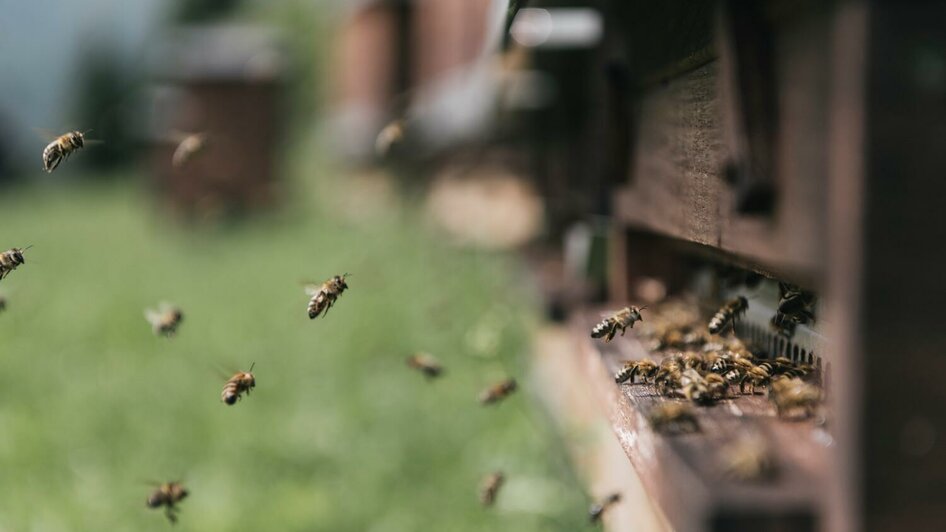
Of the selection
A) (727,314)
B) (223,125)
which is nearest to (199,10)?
(223,125)

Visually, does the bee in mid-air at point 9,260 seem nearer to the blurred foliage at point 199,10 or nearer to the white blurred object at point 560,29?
the white blurred object at point 560,29

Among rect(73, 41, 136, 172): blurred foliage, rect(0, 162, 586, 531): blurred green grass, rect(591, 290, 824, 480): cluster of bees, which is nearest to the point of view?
rect(591, 290, 824, 480): cluster of bees

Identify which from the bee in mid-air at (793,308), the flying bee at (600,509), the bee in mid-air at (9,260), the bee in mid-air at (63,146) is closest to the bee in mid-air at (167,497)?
the bee in mid-air at (9,260)

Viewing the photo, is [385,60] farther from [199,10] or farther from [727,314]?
[199,10]

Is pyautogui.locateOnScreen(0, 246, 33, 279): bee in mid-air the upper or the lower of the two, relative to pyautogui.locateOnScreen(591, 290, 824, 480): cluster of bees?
upper

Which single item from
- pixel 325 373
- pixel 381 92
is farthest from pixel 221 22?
pixel 325 373

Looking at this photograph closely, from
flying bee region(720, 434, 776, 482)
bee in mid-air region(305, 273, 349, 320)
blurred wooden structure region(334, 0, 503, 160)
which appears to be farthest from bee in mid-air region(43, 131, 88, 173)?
blurred wooden structure region(334, 0, 503, 160)

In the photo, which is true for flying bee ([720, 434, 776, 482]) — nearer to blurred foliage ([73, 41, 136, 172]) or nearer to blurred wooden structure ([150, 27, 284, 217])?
blurred wooden structure ([150, 27, 284, 217])
